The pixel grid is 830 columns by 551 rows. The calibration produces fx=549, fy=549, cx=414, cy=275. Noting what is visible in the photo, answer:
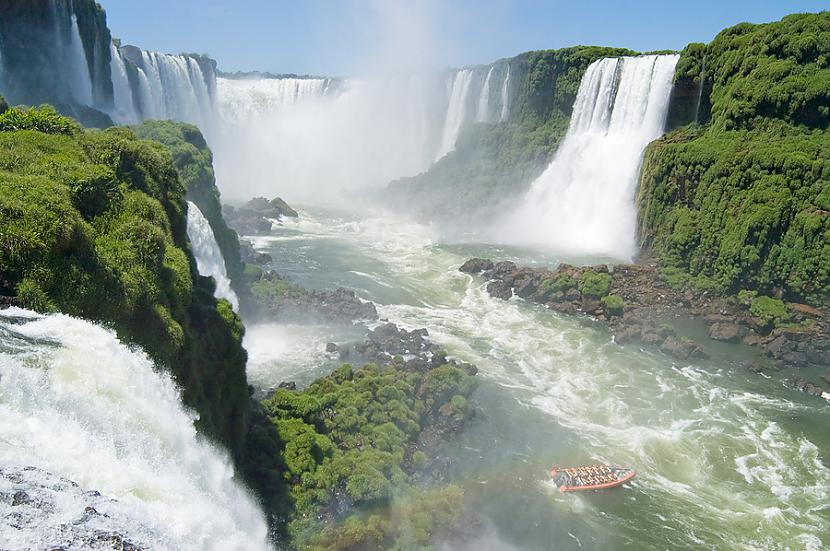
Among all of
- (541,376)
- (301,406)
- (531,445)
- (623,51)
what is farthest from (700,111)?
(301,406)

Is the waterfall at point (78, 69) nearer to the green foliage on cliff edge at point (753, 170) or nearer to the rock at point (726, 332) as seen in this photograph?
the green foliage on cliff edge at point (753, 170)

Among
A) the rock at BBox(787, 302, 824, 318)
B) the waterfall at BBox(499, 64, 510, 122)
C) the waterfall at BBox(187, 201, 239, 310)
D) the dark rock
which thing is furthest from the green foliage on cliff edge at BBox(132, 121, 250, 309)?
the waterfall at BBox(499, 64, 510, 122)

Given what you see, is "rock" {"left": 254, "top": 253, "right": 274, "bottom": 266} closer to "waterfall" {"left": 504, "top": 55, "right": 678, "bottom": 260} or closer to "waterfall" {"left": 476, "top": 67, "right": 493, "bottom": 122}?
"waterfall" {"left": 504, "top": 55, "right": 678, "bottom": 260}

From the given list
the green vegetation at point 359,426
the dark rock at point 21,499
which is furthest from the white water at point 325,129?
the dark rock at point 21,499

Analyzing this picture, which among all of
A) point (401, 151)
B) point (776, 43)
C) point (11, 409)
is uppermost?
point (776, 43)

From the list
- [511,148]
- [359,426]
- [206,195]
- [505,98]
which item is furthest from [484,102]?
[359,426]

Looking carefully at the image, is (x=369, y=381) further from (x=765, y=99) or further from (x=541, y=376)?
(x=765, y=99)

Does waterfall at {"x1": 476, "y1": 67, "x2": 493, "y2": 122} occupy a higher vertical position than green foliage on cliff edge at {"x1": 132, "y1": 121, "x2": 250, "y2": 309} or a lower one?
higher
